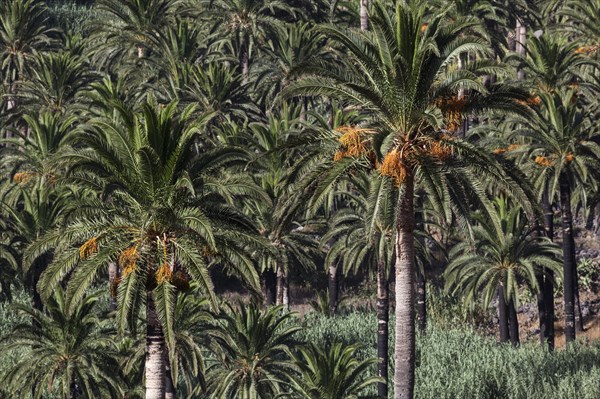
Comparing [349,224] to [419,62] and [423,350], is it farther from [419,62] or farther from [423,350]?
[419,62]

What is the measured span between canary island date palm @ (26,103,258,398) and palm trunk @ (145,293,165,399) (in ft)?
0.08

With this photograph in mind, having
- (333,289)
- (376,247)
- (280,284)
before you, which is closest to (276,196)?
(280,284)

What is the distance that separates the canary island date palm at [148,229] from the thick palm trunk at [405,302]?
381 centimetres

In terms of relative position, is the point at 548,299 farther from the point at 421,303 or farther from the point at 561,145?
the point at 561,145

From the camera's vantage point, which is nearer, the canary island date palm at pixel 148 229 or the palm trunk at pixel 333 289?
the canary island date palm at pixel 148 229

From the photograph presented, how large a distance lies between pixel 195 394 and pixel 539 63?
77.4 ft

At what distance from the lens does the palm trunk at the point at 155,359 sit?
28297mm

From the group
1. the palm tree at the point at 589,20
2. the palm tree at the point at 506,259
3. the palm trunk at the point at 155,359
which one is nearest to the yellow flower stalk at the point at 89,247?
the palm trunk at the point at 155,359

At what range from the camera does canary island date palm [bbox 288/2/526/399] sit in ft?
92.8

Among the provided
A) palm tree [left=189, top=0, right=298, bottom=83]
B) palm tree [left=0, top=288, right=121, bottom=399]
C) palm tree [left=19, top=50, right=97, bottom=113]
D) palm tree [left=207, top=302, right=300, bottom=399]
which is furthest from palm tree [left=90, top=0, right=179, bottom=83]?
palm tree [left=0, top=288, right=121, bottom=399]

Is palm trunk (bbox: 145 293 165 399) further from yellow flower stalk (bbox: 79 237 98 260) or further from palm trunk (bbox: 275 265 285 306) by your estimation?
palm trunk (bbox: 275 265 285 306)

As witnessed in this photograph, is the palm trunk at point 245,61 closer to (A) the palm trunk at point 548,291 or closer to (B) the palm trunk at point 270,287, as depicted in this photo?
(B) the palm trunk at point 270,287

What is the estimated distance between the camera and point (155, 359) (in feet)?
92.9

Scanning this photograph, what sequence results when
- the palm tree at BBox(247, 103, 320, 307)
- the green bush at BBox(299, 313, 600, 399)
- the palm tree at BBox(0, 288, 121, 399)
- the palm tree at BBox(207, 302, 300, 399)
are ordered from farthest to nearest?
the palm tree at BBox(247, 103, 320, 307) < the palm tree at BBox(207, 302, 300, 399) < the green bush at BBox(299, 313, 600, 399) < the palm tree at BBox(0, 288, 121, 399)
